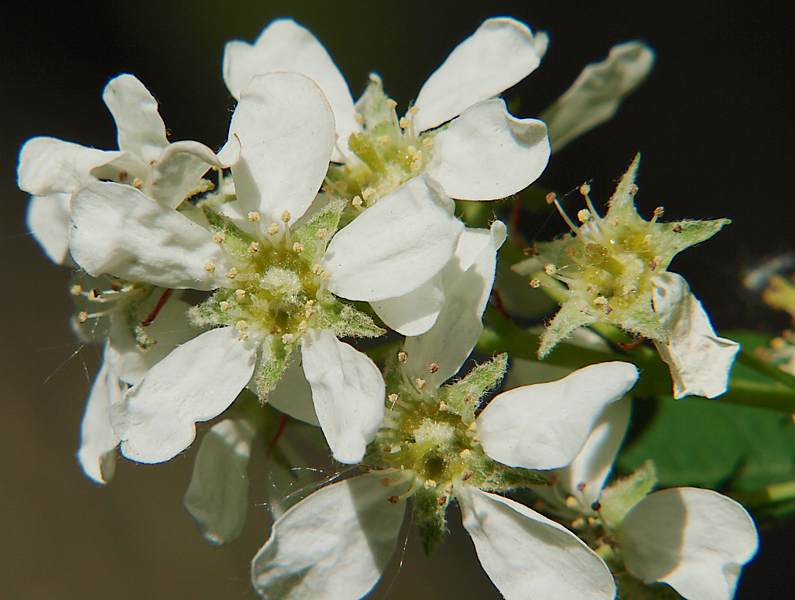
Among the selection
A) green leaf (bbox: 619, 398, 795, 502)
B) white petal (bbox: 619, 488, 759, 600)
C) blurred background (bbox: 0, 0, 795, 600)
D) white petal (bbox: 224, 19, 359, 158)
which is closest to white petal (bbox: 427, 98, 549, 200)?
white petal (bbox: 224, 19, 359, 158)

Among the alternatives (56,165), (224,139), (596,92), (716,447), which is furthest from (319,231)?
(224,139)

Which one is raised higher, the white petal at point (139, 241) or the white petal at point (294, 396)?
the white petal at point (139, 241)

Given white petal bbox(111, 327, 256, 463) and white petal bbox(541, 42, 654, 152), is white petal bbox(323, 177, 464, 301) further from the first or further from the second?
white petal bbox(541, 42, 654, 152)

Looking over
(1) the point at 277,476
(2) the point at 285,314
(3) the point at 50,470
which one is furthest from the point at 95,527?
(2) the point at 285,314

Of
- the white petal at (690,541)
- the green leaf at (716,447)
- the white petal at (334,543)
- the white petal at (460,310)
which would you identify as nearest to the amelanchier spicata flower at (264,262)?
the white petal at (460,310)

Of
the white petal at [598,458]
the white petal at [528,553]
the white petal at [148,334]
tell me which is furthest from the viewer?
the white petal at [598,458]

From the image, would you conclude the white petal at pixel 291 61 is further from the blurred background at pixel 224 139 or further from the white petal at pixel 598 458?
the blurred background at pixel 224 139

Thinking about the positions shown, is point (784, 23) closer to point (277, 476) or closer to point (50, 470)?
point (277, 476)

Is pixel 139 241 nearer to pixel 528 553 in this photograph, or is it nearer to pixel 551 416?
pixel 551 416
